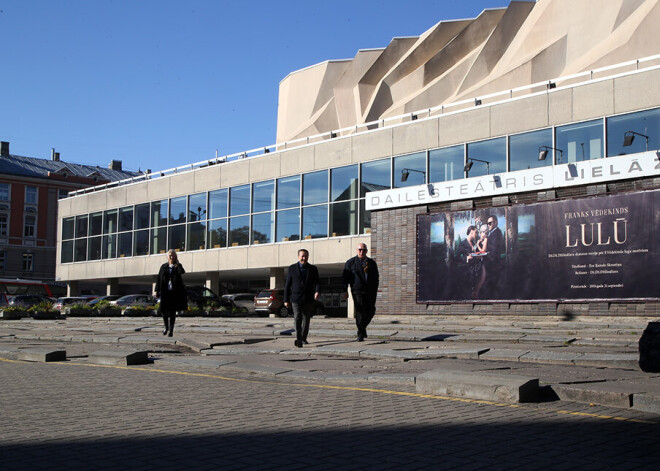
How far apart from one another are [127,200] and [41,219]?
43833 millimetres

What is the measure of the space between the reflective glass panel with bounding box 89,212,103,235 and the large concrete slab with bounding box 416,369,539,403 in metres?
46.8

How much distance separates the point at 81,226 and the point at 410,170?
31.0 meters

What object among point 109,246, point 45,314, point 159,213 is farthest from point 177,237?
point 45,314

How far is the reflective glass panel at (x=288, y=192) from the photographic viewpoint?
122ft

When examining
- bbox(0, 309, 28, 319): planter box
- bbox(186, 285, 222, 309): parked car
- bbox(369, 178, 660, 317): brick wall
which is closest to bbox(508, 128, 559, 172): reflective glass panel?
bbox(369, 178, 660, 317): brick wall

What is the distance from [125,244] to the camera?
4884cm

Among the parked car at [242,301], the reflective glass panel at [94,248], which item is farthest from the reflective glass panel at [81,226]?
the parked car at [242,301]

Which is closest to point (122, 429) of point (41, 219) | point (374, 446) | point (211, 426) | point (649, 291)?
point (211, 426)

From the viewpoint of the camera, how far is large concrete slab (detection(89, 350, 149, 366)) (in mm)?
10664

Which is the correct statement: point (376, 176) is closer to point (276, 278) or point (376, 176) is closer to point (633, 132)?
point (276, 278)

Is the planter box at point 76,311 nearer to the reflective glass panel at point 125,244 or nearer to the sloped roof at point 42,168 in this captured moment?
the reflective glass panel at point 125,244

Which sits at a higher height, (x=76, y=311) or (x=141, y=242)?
(x=141, y=242)

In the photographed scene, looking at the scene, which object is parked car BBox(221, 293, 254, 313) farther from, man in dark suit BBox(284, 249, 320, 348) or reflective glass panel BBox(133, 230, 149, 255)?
man in dark suit BBox(284, 249, 320, 348)

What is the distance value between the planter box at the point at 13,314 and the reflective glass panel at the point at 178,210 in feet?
40.9
